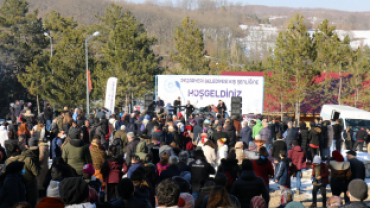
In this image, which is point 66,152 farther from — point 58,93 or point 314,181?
point 58,93

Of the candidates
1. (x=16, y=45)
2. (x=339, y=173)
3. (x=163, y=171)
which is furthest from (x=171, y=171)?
(x=16, y=45)

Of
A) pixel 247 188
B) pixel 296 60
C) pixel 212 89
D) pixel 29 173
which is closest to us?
pixel 247 188

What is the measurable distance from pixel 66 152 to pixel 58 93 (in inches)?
934

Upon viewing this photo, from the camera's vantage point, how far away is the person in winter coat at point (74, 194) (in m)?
3.99

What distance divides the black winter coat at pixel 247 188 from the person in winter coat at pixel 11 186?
2.87 m

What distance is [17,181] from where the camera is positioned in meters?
5.52

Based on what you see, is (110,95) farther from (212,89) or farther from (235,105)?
(212,89)

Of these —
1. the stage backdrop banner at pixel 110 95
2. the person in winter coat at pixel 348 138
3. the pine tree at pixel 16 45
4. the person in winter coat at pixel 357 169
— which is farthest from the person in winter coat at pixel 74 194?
the pine tree at pixel 16 45

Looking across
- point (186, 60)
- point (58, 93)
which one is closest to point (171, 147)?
point (58, 93)

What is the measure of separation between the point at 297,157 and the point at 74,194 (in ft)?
20.7

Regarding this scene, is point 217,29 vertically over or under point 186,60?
over

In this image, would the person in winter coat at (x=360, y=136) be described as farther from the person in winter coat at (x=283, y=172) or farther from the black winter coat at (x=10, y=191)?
the black winter coat at (x=10, y=191)

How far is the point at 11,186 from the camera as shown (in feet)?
17.9

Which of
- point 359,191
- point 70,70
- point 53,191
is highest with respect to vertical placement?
point 70,70
